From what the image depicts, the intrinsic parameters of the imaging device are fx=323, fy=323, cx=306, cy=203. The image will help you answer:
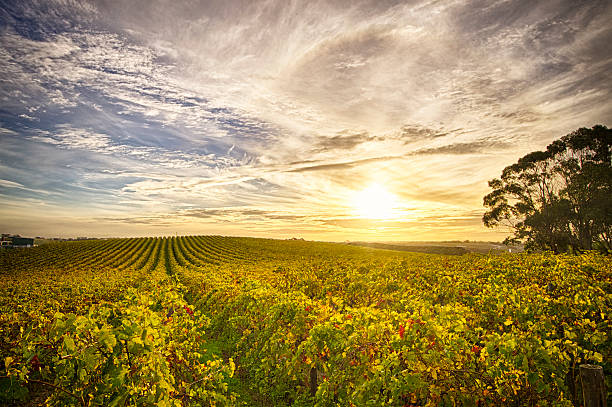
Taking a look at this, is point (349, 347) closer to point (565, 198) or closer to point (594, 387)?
point (594, 387)

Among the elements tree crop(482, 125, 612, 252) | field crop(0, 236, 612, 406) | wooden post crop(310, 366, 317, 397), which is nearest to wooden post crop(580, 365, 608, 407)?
field crop(0, 236, 612, 406)

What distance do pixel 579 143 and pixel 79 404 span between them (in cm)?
5053

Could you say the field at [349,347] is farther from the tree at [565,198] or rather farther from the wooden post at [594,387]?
the tree at [565,198]

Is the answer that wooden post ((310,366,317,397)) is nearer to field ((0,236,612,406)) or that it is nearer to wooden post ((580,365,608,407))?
field ((0,236,612,406))

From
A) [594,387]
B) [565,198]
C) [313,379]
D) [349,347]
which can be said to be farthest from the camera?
[565,198]

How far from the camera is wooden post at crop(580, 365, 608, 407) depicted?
3631 mm

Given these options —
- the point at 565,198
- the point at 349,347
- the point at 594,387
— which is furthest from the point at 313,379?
the point at 565,198

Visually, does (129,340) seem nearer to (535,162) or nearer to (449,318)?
(449,318)

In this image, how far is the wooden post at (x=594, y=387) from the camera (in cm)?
363

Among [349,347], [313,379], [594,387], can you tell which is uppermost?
[594,387]

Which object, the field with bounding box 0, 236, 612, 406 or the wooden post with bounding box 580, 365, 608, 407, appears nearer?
the wooden post with bounding box 580, 365, 608, 407

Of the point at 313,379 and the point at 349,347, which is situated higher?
Answer: the point at 349,347

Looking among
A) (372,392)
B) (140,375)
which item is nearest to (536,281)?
(372,392)

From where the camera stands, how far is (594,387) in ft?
12.0
